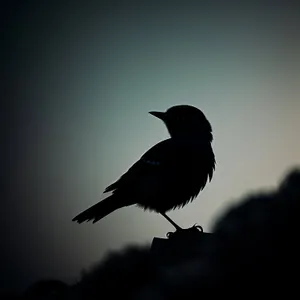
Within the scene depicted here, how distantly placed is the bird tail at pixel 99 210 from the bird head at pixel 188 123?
137 cm

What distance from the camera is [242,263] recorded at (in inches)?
86.5

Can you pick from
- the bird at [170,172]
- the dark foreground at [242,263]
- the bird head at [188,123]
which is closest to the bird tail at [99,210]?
the bird at [170,172]

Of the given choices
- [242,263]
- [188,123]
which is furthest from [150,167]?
[242,263]

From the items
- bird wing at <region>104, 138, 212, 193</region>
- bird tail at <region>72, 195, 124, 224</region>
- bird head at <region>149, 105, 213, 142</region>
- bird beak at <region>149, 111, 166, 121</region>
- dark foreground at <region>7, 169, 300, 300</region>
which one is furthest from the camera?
bird beak at <region>149, 111, 166, 121</region>

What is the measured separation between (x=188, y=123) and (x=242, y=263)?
17.3 ft

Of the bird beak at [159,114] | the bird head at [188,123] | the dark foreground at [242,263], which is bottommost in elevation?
the dark foreground at [242,263]

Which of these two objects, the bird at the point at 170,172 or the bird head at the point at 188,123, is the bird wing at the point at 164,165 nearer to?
the bird at the point at 170,172

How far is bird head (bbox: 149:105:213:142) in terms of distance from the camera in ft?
24.1

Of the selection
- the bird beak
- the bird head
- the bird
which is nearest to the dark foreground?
the bird

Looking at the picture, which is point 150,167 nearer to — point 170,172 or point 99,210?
point 170,172

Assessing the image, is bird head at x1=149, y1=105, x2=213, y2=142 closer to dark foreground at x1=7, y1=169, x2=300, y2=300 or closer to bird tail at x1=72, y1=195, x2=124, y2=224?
bird tail at x1=72, y1=195, x2=124, y2=224

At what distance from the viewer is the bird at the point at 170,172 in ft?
22.4

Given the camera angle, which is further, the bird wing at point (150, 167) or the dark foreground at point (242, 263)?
the bird wing at point (150, 167)

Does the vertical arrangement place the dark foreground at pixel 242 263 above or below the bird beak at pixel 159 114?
below
